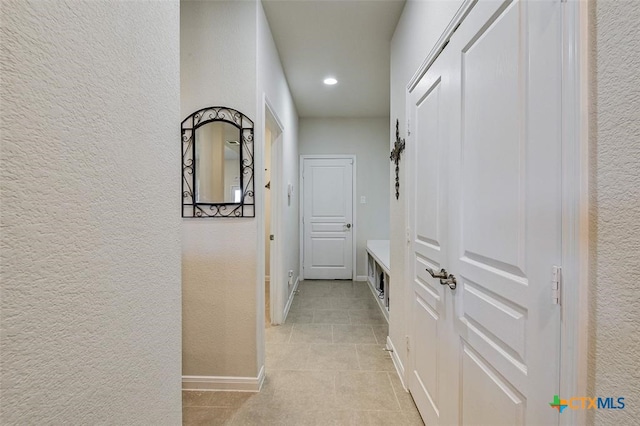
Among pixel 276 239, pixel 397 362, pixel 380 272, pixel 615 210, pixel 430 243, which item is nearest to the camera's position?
pixel 615 210

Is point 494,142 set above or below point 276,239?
above

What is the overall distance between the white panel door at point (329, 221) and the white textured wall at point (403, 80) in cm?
251

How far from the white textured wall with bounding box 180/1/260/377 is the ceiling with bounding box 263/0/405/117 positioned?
479 mm

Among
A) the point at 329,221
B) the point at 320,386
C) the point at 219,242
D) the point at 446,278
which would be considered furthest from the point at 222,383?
the point at 329,221

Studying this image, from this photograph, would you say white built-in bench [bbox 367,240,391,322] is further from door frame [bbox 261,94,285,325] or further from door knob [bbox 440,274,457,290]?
door knob [bbox 440,274,457,290]

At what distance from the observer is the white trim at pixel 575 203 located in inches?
26.5

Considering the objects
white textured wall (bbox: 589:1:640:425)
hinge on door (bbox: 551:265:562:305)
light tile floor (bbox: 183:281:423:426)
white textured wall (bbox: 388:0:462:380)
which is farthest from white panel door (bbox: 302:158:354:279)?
white textured wall (bbox: 589:1:640:425)

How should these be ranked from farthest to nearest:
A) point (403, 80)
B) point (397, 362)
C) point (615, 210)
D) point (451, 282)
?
1. point (397, 362)
2. point (403, 80)
3. point (451, 282)
4. point (615, 210)

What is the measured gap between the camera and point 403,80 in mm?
2211

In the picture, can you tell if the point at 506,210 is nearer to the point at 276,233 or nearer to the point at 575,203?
the point at 575,203

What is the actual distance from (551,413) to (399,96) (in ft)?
6.92

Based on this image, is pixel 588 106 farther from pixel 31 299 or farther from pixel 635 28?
pixel 31 299

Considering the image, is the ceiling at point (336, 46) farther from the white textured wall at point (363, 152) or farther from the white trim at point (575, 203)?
the white trim at point (575, 203)

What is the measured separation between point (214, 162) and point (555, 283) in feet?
6.44
